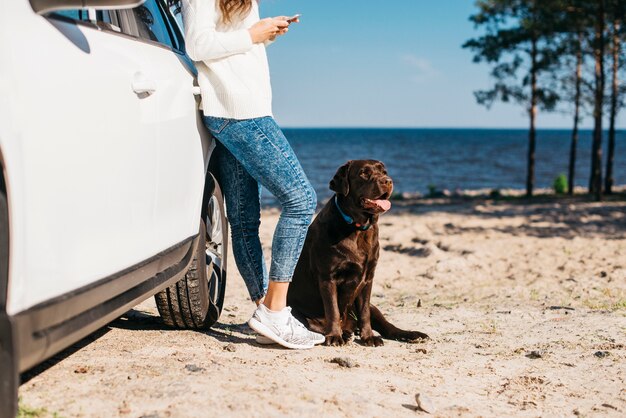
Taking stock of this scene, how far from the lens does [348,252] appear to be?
4.30m

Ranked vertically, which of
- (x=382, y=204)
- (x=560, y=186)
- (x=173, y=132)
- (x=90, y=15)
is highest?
(x=90, y=15)

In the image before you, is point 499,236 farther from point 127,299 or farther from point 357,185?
point 127,299

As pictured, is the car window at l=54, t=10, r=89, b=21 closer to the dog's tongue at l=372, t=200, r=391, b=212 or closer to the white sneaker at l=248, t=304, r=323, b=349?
the white sneaker at l=248, t=304, r=323, b=349

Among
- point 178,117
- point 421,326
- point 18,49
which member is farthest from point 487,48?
point 18,49

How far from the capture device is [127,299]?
9.28ft

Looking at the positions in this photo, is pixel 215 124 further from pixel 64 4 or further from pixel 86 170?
pixel 64 4

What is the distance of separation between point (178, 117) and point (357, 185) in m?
1.40

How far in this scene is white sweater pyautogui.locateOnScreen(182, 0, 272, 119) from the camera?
3496mm

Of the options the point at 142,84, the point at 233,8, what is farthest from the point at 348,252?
the point at 142,84

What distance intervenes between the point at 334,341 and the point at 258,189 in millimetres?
1052

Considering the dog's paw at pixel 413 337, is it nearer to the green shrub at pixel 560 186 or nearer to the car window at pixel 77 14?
the car window at pixel 77 14

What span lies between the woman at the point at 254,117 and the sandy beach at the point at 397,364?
0.31 m

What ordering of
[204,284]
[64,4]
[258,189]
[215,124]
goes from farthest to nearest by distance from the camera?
[258,189], [204,284], [215,124], [64,4]

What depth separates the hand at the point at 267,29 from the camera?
358 centimetres
